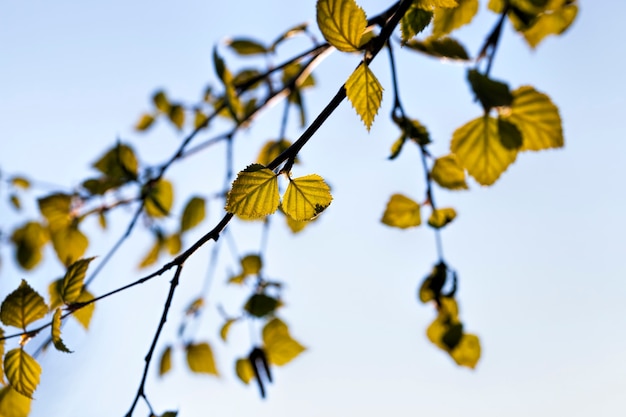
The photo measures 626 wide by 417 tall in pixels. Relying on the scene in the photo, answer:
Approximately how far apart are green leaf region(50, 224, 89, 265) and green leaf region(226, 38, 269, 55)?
1.38ft

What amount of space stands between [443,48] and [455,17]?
58 mm

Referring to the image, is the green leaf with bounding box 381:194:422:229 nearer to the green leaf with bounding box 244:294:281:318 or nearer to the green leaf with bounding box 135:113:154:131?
the green leaf with bounding box 244:294:281:318

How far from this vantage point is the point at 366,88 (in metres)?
0.42

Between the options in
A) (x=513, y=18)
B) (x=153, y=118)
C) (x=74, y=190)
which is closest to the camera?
(x=513, y=18)

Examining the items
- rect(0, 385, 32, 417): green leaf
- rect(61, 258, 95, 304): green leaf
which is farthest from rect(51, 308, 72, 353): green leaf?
rect(0, 385, 32, 417): green leaf

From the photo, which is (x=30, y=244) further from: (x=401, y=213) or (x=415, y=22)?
(x=415, y=22)

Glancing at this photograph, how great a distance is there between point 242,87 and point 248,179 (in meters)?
0.53

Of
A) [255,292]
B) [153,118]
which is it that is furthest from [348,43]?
[153,118]

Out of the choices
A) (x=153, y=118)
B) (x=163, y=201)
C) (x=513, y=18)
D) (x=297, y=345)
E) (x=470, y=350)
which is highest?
(x=153, y=118)

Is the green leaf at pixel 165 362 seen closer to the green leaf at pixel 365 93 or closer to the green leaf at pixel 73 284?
the green leaf at pixel 73 284

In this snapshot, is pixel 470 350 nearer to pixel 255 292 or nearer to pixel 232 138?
pixel 255 292

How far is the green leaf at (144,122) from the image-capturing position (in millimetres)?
1415

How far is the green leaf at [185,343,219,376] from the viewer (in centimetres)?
105

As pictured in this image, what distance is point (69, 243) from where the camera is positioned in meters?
Result: 1.02
